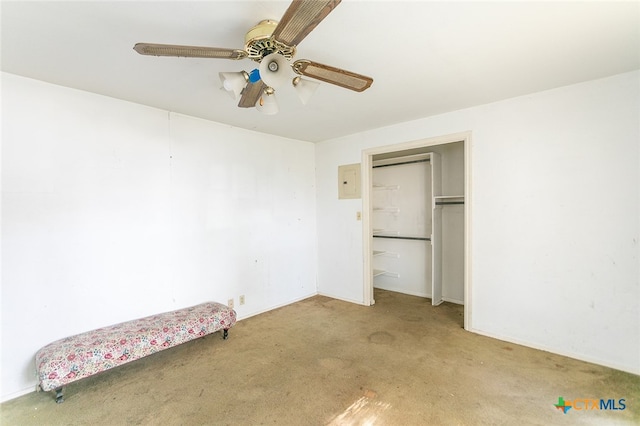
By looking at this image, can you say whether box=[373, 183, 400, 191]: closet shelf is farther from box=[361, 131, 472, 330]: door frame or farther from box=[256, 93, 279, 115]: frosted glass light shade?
box=[256, 93, 279, 115]: frosted glass light shade

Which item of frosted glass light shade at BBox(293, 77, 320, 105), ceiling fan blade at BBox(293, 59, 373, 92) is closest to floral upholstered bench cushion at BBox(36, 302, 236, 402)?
frosted glass light shade at BBox(293, 77, 320, 105)

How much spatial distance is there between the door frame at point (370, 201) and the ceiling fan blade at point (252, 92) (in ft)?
6.83

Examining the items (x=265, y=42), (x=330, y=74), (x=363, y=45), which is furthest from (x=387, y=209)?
(x=265, y=42)

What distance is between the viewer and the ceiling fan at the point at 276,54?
1.11 m

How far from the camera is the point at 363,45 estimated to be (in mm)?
1761

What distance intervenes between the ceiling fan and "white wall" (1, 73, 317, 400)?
57.6 inches

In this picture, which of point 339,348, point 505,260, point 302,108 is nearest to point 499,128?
point 505,260

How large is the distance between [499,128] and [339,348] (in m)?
2.59

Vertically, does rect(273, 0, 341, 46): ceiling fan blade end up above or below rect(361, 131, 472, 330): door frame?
above

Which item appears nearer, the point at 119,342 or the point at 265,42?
the point at 265,42

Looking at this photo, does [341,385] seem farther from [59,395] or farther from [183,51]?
[183,51]

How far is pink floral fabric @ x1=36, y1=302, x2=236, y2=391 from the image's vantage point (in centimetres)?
197

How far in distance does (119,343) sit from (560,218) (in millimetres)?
3741

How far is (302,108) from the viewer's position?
2863mm
